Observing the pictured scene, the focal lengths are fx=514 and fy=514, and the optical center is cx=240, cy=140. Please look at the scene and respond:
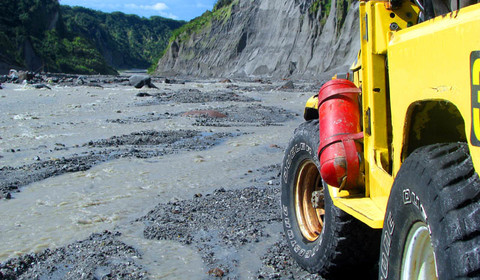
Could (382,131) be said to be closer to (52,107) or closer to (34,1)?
(52,107)

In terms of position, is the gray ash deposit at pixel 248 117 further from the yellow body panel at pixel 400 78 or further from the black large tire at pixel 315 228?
the yellow body panel at pixel 400 78

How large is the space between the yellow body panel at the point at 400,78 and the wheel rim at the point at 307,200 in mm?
674

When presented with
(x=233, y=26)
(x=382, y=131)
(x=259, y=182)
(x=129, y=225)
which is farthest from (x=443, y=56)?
(x=233, y=26)

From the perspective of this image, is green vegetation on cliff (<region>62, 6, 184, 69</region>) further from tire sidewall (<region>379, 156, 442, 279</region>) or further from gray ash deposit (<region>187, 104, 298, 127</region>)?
tire sidewall (<region>379, 156, 442, 279</region>)

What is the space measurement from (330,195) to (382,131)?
0.64 m

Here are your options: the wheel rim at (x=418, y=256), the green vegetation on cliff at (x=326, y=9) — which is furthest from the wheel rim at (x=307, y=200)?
the green vegetation on cliff at (x=326, y=9)

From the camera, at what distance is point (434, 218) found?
195 cm

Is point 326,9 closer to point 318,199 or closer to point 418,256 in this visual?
point 318,199

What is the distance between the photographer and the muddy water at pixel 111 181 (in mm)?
4809

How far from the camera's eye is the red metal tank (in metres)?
3.26

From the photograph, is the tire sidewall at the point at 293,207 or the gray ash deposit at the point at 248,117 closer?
the tire sidewall at the point at 293,207

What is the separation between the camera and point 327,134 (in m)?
3.42

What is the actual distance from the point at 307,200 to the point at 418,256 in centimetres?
194

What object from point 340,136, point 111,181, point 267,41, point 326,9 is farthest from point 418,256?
point 267,41
